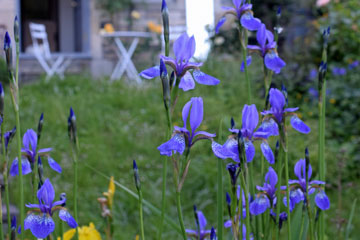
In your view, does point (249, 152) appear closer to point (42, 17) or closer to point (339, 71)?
point (339, 71)

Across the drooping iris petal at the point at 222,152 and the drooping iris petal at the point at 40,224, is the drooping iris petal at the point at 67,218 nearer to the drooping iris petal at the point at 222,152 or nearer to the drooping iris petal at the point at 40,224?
the drooping iris petal at the point at 40,224

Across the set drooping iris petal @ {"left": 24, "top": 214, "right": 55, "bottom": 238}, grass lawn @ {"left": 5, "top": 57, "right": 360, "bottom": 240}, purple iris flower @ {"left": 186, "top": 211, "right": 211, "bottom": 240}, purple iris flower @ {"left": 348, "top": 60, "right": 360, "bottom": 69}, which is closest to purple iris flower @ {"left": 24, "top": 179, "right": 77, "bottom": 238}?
drooping iris petal @ {"left": 24, "top": 214, "right": 55, "bottom": 238}

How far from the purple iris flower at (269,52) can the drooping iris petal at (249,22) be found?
0.14ft

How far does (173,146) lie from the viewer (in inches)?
25.3

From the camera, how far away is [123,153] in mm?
3447

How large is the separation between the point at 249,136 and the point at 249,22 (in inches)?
9.2

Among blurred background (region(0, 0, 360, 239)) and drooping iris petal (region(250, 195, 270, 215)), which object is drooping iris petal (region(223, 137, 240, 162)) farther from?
blurred background (region(0, 0, 360, 239))

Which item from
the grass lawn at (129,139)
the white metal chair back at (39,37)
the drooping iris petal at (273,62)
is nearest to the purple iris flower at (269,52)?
the drooping iris petal at (273,62)

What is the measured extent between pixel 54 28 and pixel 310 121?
11.9m

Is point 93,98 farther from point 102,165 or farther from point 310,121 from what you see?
point 310,121

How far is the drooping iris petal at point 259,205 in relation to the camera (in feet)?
2.67

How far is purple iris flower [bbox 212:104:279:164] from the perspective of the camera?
0.68 m

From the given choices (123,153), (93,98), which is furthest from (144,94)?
(123,153)

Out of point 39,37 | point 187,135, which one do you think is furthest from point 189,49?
point 39,37
